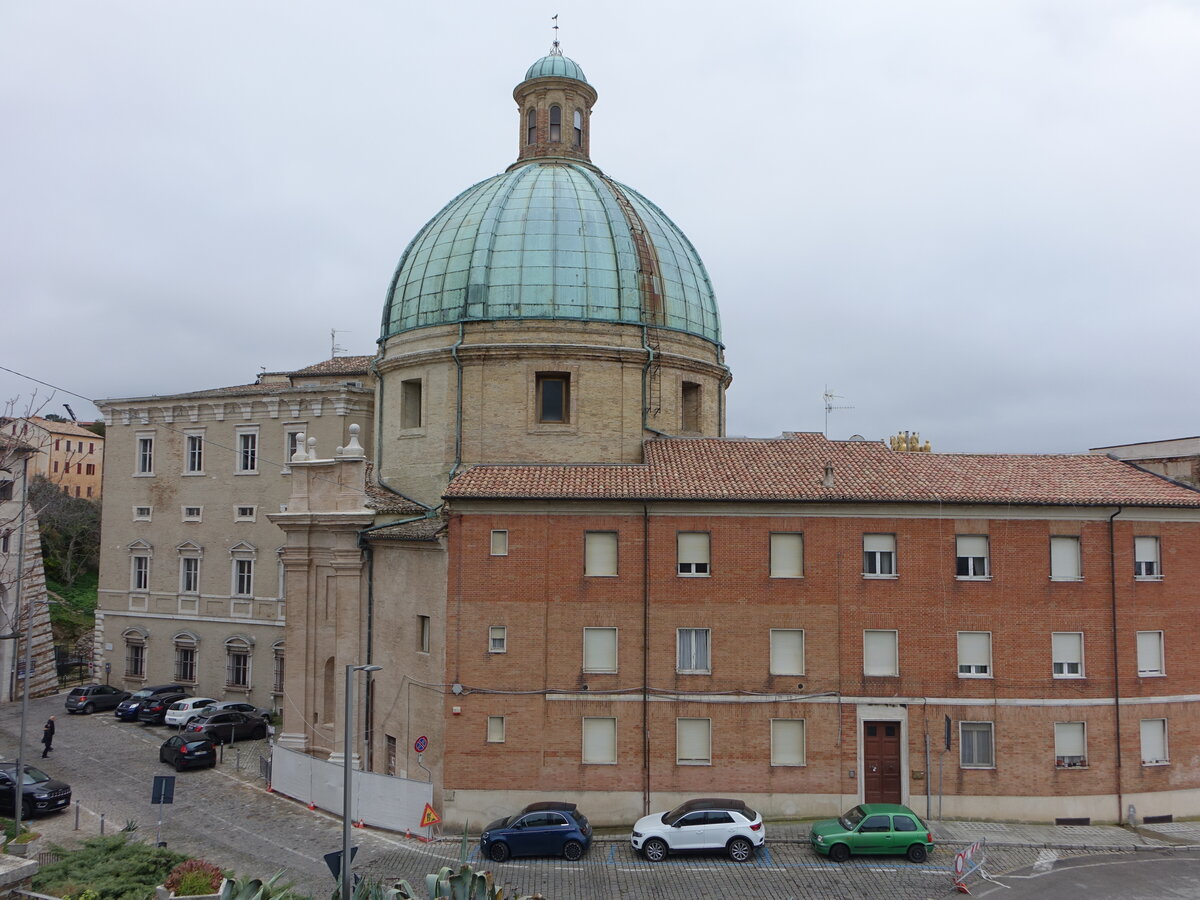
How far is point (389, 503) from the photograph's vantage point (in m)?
34.2

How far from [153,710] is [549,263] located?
2701 cm

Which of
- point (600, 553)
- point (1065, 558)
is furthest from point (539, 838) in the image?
point (1065, 558)

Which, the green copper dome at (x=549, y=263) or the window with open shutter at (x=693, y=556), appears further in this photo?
the green copper dome at (x=549, y=263)

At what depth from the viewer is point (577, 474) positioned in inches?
1156

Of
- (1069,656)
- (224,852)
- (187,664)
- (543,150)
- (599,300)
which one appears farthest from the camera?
(187,664)

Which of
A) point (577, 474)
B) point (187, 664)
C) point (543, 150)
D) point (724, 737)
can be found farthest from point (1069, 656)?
point (187, 664)

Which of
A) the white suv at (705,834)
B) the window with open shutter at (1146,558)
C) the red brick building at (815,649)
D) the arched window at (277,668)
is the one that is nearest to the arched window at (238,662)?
the arched window at (277,668)

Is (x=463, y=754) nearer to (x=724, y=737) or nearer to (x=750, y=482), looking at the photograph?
(x=724, y=737)

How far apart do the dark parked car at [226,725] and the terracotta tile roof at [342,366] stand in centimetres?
1685

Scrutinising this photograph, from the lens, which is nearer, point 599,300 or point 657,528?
point 657,528

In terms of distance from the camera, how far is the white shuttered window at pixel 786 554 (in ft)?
93.1

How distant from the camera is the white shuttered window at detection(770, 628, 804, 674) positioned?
28.0m

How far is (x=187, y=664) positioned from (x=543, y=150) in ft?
99.3

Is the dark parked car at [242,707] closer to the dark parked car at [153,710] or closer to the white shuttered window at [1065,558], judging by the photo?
the dark parked car at [153,710]
